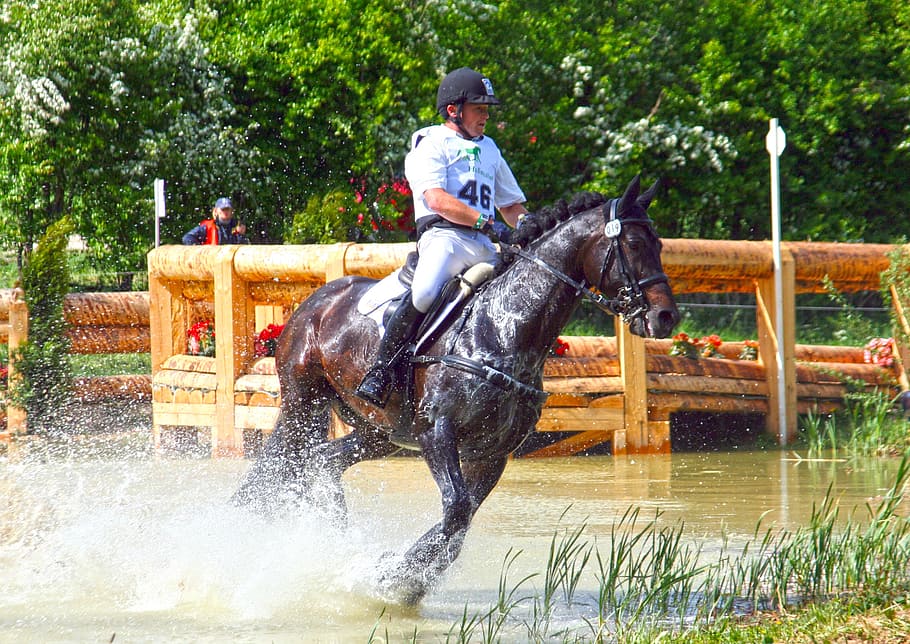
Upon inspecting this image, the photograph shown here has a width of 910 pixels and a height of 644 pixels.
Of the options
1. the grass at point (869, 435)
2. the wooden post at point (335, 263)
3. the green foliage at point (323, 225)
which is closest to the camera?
the grass at point (869, 435)

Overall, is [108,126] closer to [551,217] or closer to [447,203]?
[447,203]

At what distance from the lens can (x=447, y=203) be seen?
585 cm

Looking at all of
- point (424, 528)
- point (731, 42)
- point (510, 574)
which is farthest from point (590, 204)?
point (731, 42)

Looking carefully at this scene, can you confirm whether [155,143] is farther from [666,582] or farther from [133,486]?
[666,582]

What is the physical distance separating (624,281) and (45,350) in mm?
7181

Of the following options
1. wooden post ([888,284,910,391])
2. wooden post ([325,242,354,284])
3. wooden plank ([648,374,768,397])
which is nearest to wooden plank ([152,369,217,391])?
wooden post ([325,242,354,284])

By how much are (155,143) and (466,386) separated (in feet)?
46.4

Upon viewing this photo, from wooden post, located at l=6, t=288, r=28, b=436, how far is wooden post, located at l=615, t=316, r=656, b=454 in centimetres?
523

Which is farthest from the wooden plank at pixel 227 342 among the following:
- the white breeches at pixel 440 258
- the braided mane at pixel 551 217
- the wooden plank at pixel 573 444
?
the braided mane at pixel 551 217

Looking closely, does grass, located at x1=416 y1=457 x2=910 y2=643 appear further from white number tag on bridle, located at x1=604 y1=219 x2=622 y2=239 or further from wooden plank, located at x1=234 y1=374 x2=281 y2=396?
wooden plank, located at x1=234 y1=374 x2=281 y2=396

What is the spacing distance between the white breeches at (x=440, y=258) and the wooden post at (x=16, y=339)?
19.8 feet

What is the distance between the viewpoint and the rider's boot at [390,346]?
19.6ft

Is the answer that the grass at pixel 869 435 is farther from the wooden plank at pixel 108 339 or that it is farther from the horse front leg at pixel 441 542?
the wooden plank at pixel 108 339

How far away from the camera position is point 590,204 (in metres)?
5.76
